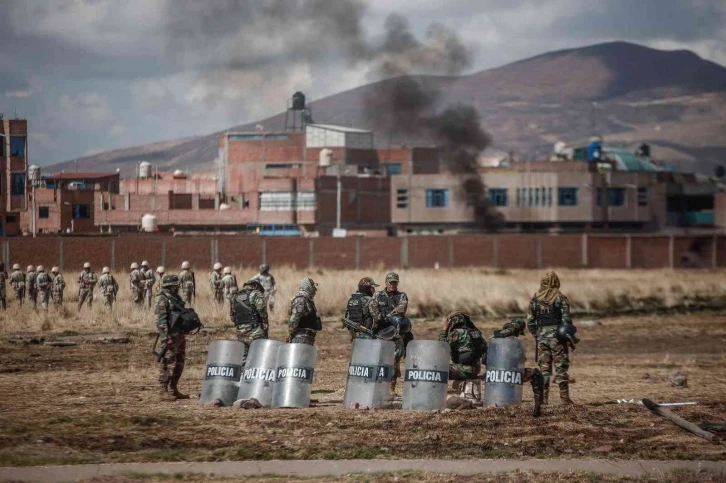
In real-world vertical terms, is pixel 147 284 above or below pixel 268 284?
below

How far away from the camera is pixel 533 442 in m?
13.9

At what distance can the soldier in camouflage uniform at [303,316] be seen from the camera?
16969 millimetres

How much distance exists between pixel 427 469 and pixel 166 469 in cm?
259

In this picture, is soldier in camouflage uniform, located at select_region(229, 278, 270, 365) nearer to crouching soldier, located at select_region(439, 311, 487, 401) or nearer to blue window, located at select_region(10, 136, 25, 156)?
crouching soldier, located at select_region(439, 311, 487, 401)

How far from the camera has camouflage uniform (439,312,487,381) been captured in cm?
1648

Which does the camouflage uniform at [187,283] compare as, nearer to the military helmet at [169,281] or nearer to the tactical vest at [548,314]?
the military helmet at [169,281]

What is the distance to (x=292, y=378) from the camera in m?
16.0

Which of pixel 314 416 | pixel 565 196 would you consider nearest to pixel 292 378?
pixel 314 416

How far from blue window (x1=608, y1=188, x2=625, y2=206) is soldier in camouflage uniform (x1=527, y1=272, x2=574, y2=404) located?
79.7 m

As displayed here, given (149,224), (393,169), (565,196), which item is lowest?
(149,224)

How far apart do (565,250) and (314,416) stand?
58300 mm

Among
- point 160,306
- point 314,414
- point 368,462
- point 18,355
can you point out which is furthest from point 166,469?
point 18,355

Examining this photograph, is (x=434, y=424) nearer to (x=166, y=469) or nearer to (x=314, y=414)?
(x=314, y=414)

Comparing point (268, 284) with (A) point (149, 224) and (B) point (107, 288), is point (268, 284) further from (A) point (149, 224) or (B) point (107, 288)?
(A) point (149, 224)
